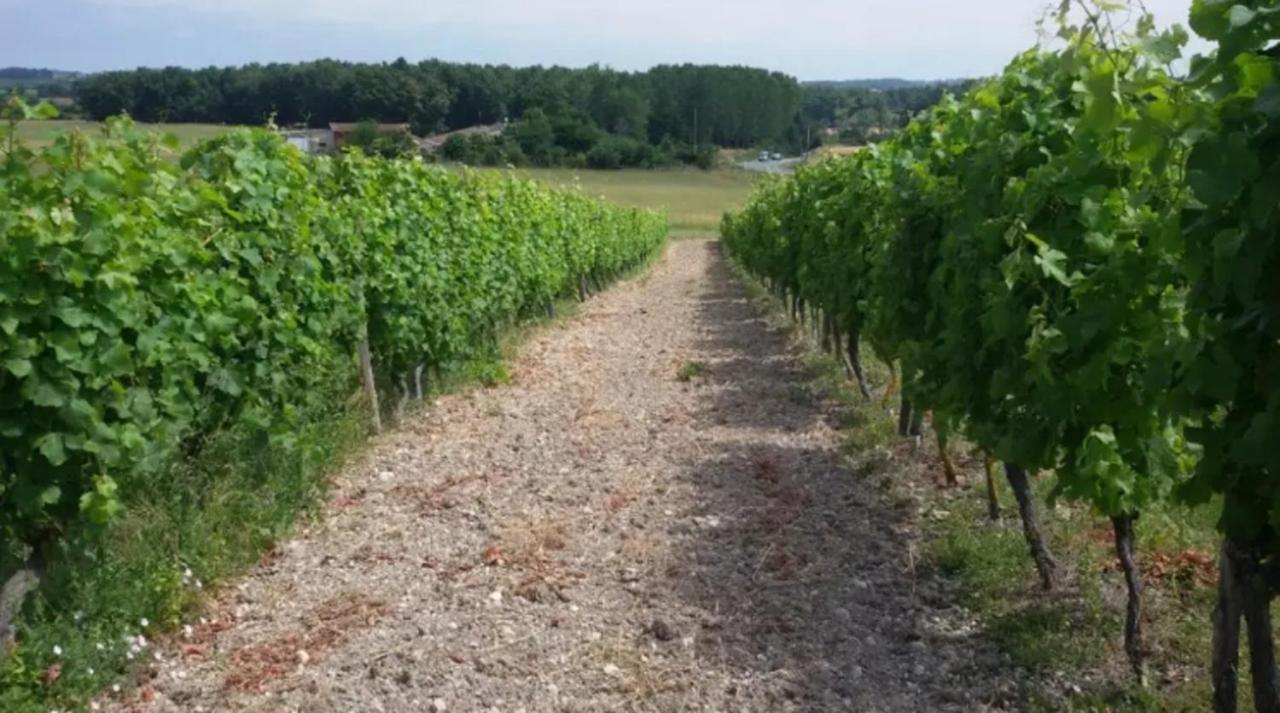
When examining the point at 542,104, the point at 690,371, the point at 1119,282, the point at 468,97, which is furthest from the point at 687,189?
the point at 1119,282

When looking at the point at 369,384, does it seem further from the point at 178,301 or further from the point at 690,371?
the point at 690,371

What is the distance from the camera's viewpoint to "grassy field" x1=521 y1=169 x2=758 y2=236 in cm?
6910

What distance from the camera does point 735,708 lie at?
16.0 ft

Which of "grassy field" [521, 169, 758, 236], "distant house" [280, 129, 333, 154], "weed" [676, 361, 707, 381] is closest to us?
"distant house" [280, 129, 333, 154]

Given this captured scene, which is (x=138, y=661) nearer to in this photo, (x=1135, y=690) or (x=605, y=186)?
(x=1135, y=690)

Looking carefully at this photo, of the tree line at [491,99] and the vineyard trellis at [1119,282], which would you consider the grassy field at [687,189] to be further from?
the vineyard trellis at [1119,282]

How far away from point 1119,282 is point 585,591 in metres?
3.06

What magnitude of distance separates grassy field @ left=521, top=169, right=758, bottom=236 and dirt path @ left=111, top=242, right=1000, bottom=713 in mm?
56309

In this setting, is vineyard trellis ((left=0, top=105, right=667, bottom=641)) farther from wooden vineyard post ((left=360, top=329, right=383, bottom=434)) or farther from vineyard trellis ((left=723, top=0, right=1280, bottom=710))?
vineyard trellis ((left=723, top=0, right=1280, bottom=710))

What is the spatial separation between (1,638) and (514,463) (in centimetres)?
446

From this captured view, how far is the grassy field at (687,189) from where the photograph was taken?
227ft

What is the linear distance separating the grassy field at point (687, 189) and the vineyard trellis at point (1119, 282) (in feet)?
192

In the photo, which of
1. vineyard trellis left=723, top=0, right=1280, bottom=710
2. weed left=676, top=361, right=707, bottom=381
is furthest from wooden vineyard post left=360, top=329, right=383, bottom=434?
weed left=676, top=361, right=707, bottom=381

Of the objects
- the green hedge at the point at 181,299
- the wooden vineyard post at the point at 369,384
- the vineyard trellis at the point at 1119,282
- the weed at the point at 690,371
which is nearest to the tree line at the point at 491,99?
the green hedge at the point at 181,299
